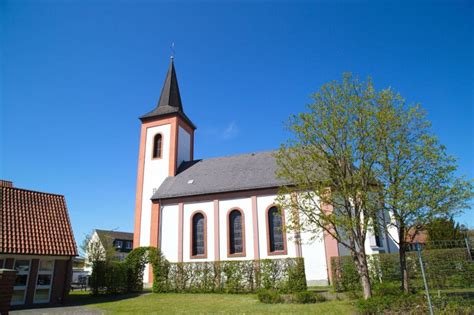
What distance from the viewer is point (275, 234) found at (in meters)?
20.2

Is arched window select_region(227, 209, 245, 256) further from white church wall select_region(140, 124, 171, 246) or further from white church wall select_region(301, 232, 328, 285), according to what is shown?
white church wall select_region(140, 124, 171, 246)

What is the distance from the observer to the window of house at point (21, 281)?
14960 millimetres

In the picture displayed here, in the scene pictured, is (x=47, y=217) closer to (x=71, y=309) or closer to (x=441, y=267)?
Result: (x=71, y=309)

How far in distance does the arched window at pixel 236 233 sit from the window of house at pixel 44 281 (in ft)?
34.3

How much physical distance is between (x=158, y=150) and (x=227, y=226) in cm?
1085

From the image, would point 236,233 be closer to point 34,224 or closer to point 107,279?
point 107,279

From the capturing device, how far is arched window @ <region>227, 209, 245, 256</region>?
68.0ft

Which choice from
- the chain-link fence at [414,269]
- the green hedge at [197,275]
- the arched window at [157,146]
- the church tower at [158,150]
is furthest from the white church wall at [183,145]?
the chain-link fence at [414,269]

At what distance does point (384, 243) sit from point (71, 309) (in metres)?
18.2

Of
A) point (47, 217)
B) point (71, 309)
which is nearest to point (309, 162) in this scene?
point (71, 309)

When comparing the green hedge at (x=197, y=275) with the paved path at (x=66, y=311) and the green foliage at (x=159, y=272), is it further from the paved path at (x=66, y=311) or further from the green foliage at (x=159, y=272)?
the paved path at (x=66, y=311)

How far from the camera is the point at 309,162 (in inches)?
526

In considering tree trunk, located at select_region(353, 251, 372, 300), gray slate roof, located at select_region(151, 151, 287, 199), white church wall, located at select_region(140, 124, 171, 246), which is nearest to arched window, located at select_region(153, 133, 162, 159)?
white church wall, located at select_region(140, 124, 171, 246)

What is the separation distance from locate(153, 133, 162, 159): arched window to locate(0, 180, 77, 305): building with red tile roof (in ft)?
34.5
